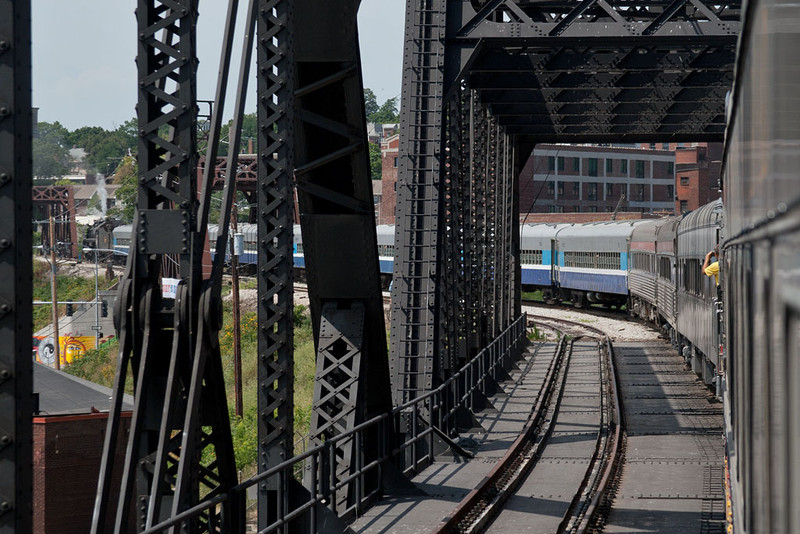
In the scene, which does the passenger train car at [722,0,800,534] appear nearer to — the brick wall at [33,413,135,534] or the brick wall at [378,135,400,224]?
the brick wall at [33,413,135,534]

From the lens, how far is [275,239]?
9055 mm

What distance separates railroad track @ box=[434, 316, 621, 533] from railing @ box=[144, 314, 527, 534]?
3.54 ft

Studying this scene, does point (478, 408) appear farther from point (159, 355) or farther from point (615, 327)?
point (615, 327)

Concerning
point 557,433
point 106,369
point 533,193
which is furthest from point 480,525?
point 533,193

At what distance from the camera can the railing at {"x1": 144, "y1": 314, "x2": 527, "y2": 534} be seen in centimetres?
858

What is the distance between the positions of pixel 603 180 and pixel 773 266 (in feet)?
330

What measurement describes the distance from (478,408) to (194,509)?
1501 cm

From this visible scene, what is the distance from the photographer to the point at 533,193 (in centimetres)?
9312

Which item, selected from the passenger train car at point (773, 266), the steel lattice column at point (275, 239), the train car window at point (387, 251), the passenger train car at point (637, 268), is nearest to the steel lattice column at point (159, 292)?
the steel lattice column at point (275, 239)

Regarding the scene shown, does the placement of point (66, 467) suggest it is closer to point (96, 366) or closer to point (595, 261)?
point (595, 261)

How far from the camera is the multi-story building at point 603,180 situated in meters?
96.6

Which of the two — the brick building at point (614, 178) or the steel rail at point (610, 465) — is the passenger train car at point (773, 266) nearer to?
the steel rail at point (610, 465)

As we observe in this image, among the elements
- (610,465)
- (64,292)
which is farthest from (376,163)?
(610,465)

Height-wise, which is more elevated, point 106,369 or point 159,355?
point 159,355
